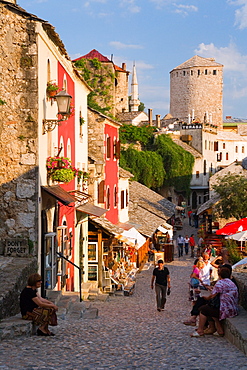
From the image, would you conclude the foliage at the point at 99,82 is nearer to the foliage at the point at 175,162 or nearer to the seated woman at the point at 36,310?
the foliage at the point at 175,162

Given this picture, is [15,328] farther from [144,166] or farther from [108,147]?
[144,166]

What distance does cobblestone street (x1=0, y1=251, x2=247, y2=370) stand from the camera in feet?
25.5

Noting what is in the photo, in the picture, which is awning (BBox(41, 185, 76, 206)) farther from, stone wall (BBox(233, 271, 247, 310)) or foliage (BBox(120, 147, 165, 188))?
foliage (BBox(120, 147, 165, 188))

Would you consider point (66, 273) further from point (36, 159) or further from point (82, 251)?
point (36, 159)

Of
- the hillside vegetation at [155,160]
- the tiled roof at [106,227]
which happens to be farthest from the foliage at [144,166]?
the tiled roof at [106,227]

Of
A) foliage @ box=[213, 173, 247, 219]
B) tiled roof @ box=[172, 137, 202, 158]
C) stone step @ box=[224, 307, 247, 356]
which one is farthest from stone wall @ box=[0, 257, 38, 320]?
tiled roof @ box=[172, 137, 202, 158]

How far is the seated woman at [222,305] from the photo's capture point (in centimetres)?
1023

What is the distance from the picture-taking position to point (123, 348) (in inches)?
370

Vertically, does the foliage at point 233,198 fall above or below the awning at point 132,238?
above

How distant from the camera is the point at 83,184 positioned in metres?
22.2

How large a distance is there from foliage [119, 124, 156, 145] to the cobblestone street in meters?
43.1

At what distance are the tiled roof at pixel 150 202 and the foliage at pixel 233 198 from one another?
383 cm

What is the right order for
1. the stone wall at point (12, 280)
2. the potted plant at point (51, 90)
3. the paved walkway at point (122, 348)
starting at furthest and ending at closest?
the potted plant at point (51, 90) → the stone wall at point (12, 280) → the paved walkway at point (122, 348)

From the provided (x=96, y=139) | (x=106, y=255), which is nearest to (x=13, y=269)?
(x=106, y=255)
